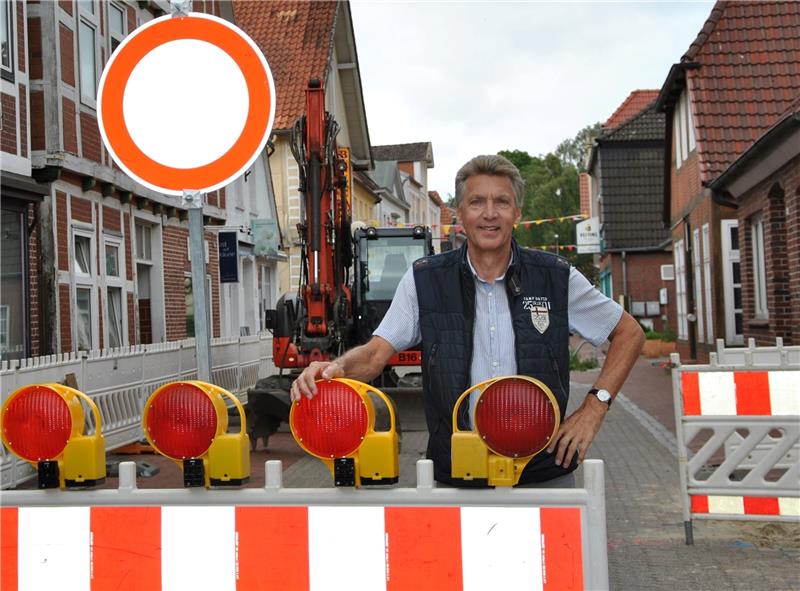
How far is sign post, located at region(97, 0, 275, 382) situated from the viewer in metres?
3.59

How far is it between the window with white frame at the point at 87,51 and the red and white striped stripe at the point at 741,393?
11004 millimetres

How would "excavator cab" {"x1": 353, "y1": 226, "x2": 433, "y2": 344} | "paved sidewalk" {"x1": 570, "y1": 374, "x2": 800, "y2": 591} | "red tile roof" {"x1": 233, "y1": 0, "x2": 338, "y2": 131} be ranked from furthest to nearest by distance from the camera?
1. "red tile roof" {"x1": 233, "y1": 0, "x2": 338, "y2": 131}
2. "excavator cab" {"x1": 353, "y1": 226, "x2": 433, "y2": 344}
3. "paved sidewalk" {"x1": 570, "y1": 374, "x2": 800, "y2": 591}

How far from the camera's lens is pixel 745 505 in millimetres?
6969

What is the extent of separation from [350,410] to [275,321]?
1344 cm

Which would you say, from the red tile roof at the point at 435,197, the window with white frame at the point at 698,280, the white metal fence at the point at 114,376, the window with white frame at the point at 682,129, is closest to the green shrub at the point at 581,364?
the window with white frame at the point at 698,280

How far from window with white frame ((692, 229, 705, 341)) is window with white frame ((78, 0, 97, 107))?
12.8 metres

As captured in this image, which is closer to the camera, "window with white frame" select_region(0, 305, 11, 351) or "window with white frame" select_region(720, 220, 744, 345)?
"window with white frame" select_region(0, 305, 11, 351)

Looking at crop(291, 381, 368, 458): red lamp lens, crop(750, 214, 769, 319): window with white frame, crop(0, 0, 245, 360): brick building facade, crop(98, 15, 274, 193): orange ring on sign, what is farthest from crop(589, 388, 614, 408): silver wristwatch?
crop(750, 214, 769, 319): window with white frame

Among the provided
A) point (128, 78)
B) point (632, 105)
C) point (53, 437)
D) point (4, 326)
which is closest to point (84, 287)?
point (4, 326)

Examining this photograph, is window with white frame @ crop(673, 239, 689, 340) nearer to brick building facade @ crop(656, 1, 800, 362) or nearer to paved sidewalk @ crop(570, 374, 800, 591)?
brick building facade @ crop(656, 1, 800, 362)

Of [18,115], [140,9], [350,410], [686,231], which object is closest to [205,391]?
[350,410]

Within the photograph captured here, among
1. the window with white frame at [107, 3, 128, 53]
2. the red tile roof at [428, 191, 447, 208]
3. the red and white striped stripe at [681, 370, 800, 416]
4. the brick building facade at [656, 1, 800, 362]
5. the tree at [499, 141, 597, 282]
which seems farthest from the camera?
the red tile roof at [428, 191, 447, 208]

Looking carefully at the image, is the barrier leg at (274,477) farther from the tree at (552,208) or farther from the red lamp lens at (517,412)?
the tree at (552,208)

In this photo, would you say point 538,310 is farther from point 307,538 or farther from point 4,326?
point 4,326
